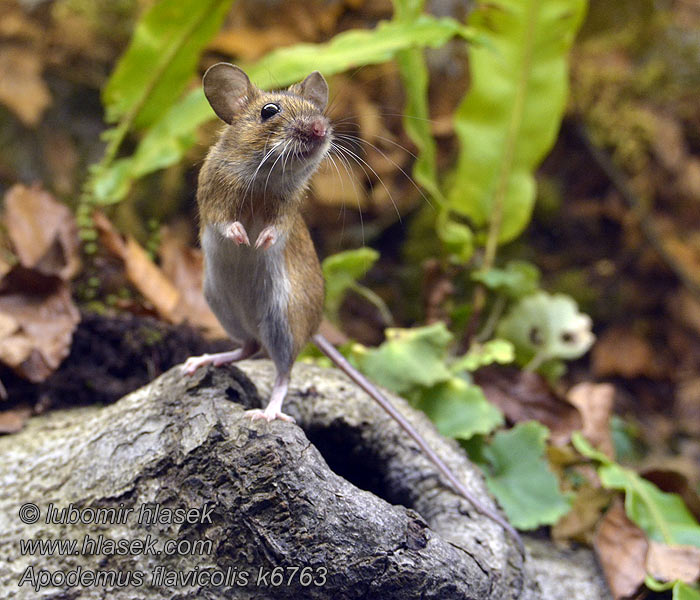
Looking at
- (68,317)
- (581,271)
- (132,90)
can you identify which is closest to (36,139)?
(132,90)

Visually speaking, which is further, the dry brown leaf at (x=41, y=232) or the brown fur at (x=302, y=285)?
the dry brown leaf at (x=41, y=232)

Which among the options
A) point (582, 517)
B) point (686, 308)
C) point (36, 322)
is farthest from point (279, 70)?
point (686, 308)

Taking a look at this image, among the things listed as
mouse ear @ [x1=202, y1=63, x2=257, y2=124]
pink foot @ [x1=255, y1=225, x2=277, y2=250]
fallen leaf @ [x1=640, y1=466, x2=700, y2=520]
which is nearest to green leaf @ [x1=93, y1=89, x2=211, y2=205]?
mouse ear @ [x1=202, y1=63, x2=257, y2=124]

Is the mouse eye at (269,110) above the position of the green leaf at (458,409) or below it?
above

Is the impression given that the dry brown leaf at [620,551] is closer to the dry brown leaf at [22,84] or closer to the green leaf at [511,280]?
the green leaf at [511,280]

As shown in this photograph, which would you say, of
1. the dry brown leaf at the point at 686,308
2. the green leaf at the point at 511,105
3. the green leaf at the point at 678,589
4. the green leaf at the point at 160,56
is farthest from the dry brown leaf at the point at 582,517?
the green leaf at the point at 160,56

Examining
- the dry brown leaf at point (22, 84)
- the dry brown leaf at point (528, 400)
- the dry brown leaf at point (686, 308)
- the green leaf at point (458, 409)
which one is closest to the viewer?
the green leaf at point (458, 409)

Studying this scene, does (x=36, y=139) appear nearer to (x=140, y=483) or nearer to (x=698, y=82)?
(x=140, y=483)
